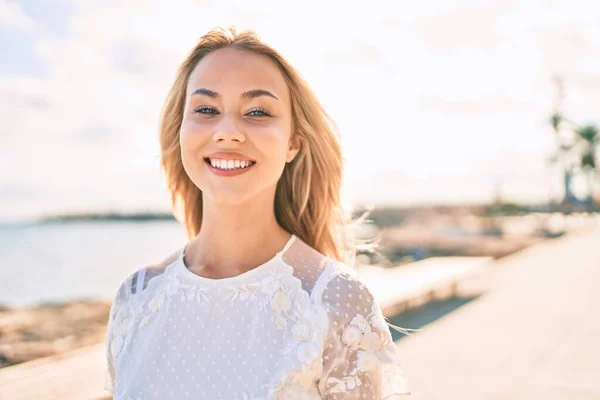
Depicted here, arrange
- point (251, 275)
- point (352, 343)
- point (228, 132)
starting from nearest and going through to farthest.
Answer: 1. point (352, 343)
2. point (228, 132)
3. point (251, 275)

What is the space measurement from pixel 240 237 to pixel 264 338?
347mm

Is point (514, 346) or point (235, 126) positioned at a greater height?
point (235, 126)

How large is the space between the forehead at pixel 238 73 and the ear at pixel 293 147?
0.56 ft

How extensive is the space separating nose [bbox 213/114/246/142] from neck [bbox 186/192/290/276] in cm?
25

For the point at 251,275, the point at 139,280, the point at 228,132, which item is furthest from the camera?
the point at 139,280

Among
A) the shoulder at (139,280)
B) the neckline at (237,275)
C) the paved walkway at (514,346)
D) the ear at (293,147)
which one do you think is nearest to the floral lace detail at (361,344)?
the neckline at (237,275)

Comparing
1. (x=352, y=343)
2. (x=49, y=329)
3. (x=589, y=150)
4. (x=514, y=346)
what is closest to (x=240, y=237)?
(x=352, y=343)

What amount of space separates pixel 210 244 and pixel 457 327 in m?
5.95

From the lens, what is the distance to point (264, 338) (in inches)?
67.2

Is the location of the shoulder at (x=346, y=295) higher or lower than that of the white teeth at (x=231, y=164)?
lower

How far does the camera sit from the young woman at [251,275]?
1.64 m

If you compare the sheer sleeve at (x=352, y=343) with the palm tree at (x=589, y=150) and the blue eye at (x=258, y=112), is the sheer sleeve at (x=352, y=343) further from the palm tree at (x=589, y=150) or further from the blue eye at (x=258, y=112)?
the palm tree at (x=589, y=150)

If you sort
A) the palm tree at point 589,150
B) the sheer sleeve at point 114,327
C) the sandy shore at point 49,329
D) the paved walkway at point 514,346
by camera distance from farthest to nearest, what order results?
the palm tree at point 589,150 < the sandy shore at point 49,329 < the paved walkway at point 514,346 < the sheer sleeve at point 114,327

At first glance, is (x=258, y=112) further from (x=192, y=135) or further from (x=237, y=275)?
(x=237, y=275)
